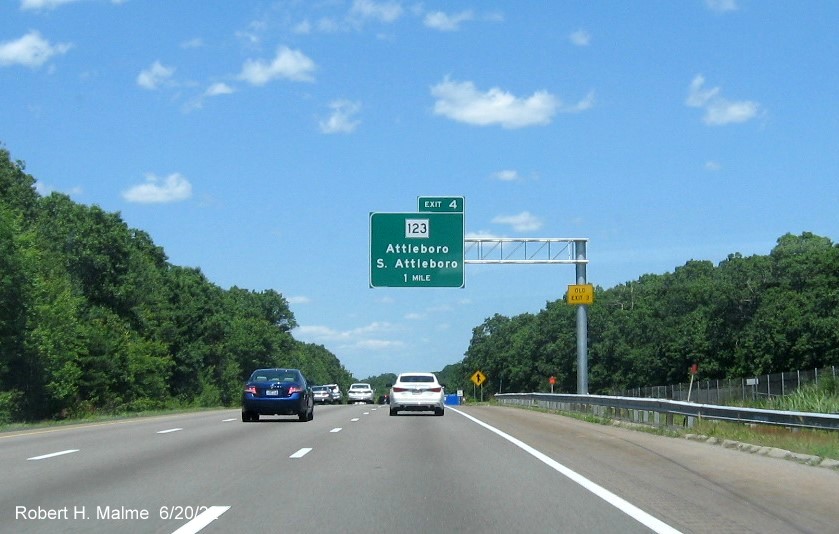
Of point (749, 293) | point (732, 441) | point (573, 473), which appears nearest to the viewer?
point (573, 473)

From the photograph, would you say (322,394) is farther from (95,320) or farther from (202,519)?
(202,519)

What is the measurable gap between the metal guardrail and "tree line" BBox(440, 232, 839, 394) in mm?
50020

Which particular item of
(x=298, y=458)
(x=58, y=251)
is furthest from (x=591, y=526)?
(x=58, y=251)

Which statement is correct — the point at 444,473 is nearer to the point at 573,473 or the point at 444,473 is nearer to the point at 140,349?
the point at 573,473

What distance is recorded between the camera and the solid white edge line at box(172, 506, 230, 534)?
31.9 ft

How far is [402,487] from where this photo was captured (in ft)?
43.9

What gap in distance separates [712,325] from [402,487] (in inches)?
3744

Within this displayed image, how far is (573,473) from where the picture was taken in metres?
15.2

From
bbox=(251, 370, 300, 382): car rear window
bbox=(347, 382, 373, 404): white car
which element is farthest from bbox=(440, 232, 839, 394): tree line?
bbox=(251, 370, 300, 382): car rear window

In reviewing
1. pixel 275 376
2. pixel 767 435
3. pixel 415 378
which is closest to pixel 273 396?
pixel 275 376

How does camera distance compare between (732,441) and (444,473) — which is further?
(732,441)

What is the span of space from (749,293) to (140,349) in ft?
183

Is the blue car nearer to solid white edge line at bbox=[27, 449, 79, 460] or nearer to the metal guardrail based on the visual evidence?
the metal guardrail

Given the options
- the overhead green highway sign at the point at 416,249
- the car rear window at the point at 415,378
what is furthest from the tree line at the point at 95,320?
the car rear window at the point at 415,378
